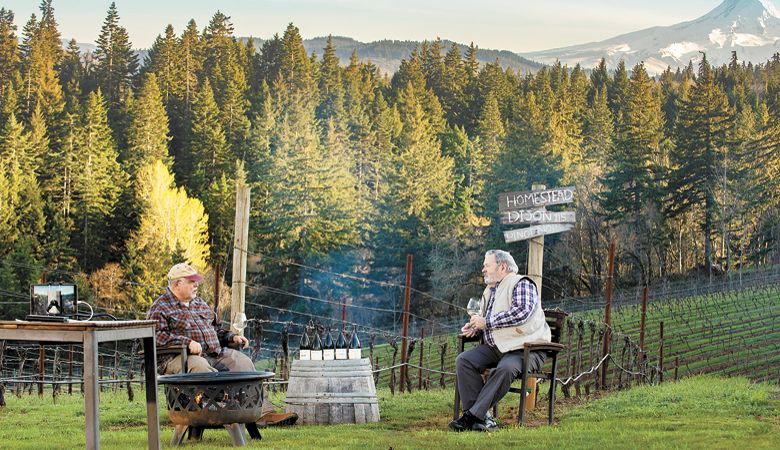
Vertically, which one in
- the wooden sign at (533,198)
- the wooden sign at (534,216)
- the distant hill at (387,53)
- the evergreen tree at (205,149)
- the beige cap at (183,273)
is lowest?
the beige cap at (183,273)

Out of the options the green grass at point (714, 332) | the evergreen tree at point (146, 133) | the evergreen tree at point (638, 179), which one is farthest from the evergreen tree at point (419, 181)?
the green grass at point (714, 332)

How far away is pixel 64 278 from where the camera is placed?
5250 cm

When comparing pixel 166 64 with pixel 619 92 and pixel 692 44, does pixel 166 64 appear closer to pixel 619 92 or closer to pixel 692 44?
pixel 619 92

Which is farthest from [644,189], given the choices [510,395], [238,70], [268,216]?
[510,395]

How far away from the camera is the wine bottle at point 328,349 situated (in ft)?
28.4

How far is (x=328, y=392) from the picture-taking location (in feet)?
28.0

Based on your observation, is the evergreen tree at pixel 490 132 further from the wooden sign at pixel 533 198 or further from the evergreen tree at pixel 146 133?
the wooden sign at pixel 533 198

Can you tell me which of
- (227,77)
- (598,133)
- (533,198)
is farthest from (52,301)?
(227,77)

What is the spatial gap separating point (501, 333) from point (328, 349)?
50.9 inches

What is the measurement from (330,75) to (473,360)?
237 ft

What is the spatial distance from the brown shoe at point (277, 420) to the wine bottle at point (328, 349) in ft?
1.60

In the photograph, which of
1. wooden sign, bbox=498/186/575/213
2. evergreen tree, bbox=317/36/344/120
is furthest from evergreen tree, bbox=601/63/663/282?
wooden sign, bbox=498/186/575/213

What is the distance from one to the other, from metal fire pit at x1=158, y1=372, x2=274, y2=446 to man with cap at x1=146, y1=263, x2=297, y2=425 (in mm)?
894

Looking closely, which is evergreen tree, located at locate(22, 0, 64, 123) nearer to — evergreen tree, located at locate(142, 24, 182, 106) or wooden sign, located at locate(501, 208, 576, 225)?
evergreen tree, located at locate(142, 24, 182, 106)
